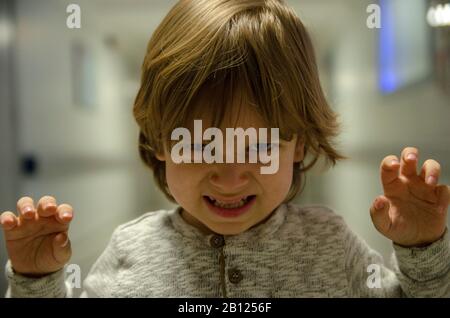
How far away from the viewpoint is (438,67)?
0.65 meters

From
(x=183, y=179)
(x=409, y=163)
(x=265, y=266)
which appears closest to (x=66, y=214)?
(x=183, y=179)

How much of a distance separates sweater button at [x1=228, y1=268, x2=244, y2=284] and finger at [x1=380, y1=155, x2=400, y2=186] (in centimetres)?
19

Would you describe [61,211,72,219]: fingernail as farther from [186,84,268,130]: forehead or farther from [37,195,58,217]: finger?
[186,84,268,130]: forehead

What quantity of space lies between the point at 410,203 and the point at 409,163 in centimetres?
5

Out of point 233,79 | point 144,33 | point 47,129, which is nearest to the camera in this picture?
point 233,79

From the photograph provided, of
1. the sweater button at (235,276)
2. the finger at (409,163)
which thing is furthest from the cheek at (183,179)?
the finger at (409,163)

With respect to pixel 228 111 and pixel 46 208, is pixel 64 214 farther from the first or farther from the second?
pixel 228 111

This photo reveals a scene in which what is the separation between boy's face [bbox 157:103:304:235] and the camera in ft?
1.56

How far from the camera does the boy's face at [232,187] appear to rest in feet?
1.56

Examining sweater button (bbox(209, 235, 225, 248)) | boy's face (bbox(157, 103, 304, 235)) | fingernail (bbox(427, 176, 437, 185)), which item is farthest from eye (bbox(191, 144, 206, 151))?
fingernail (bbox(427, 176, 437, 185))

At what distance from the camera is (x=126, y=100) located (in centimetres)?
68

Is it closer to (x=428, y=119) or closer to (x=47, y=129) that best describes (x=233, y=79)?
(x=428, y=119)
